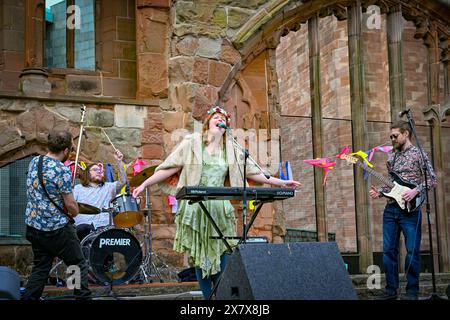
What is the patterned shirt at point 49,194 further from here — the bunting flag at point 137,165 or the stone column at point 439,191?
the stone column at point 439,191

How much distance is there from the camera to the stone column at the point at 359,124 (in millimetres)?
11984

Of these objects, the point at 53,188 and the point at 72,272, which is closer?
the point at 53,188

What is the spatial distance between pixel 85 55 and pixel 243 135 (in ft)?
8.34

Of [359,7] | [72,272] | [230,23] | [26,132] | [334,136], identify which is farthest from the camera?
[334,136]

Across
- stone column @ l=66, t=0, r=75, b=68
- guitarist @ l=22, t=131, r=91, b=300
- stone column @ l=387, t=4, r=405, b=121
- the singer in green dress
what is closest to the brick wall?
stone column @ l=66, t=0, r=75, b=68

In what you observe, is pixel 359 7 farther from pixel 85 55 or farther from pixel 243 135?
pixel 85 55

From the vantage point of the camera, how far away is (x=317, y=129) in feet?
39.5

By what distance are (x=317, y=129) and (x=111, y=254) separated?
4.61 metres

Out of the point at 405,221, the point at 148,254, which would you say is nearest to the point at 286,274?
the point at 405,221

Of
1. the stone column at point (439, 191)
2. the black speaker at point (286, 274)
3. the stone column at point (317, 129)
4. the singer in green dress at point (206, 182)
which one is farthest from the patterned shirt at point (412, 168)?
the stone column at point (439, 191)

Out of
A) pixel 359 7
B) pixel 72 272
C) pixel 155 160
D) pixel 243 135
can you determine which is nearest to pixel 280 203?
pixel 243 135

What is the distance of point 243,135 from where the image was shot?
36.9ft

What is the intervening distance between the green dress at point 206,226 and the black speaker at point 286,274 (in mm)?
869

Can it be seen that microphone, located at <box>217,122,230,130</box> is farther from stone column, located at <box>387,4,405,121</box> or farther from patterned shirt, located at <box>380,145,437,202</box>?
stone column, located at <box>387,4,405,121</box>
